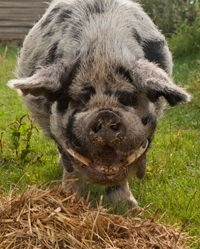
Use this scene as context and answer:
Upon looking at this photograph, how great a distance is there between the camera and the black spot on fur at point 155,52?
4379 mm

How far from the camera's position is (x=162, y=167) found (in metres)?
5.26

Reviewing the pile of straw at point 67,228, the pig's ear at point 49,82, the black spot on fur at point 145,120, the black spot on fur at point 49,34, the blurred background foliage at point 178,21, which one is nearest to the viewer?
the pile of straw at point 67,228

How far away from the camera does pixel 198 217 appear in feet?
13.3

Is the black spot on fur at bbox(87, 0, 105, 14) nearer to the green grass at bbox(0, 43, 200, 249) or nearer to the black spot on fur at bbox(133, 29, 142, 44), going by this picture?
the black spot on fur at bbox(133, 29, 142, 44)

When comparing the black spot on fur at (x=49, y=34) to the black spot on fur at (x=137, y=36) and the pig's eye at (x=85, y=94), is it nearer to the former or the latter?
the black spot on fur at (x=137, y=36)

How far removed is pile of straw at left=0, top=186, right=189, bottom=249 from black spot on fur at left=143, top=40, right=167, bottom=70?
1467 mm

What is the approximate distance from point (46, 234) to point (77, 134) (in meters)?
0.82

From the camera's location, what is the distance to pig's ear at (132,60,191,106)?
349cm

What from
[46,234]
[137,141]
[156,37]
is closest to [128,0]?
[156,37]

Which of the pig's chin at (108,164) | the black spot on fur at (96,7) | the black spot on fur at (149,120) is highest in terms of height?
the black spot on fur at (96,7)

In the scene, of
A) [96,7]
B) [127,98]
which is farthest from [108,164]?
[96,7]

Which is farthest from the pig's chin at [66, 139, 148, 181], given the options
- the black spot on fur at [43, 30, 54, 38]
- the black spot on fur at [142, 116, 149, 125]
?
the black spot on fur at [43, 30, 54, 38]

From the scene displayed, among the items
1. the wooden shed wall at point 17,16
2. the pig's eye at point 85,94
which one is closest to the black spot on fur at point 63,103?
the pig's eye at point 85,94

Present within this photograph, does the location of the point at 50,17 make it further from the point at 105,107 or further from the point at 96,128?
the point at 96,128
